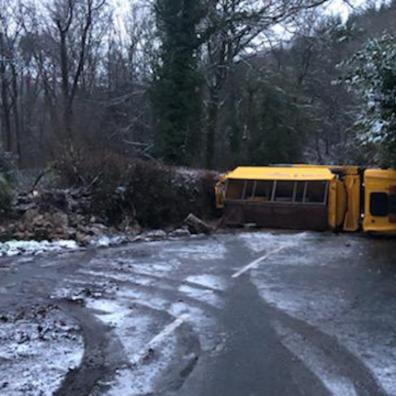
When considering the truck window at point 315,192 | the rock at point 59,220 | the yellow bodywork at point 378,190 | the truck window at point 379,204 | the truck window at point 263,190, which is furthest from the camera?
the truck window at point 263,190

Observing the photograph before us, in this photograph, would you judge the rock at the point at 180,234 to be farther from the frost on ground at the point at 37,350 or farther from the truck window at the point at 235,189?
the frost on ground at the point at 37,350

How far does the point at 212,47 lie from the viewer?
144 ft

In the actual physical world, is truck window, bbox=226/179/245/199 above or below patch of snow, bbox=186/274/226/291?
above

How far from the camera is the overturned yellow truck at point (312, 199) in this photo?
59.0 feet

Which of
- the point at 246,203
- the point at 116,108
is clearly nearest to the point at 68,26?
the point at 116,108

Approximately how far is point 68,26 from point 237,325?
45.7 metres

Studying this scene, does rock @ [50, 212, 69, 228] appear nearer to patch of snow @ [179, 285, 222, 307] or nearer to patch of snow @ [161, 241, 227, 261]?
patch of snow @ [161, 241, 227, 261]

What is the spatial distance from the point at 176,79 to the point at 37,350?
30.0m

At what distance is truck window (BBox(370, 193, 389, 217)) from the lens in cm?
1781

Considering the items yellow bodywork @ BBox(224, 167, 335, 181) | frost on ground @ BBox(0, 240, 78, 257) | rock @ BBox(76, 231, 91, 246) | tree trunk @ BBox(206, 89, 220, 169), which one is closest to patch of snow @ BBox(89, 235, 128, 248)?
rock @ BBox(76, 231, 91, 246)

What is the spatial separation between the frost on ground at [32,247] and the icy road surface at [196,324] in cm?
60

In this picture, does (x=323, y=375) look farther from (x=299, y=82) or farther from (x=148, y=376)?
(x=299, y=82)

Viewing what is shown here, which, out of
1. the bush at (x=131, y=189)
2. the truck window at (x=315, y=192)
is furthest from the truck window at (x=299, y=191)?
the bush at (x=131, y=189)

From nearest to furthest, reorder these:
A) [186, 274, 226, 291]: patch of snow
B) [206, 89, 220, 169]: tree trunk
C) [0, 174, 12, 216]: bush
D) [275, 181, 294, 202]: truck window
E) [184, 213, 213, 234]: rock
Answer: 1. [186, 274, 226, 291]: patch of snow
2. [0, 174, 12, 216]: bush
3. [184, 213, 213, 234]: rock
4. [275, 181, 294, 202]: truck window
5. [206, 89, 220, 169]: tree trunk
